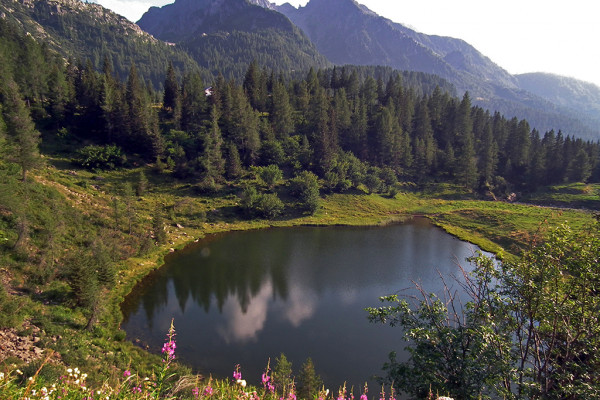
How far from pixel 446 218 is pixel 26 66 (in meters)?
107

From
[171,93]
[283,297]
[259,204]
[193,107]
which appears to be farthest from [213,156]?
[283,297]

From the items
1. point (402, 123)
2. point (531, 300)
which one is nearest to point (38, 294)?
point (531, 300)

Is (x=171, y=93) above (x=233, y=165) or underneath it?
above

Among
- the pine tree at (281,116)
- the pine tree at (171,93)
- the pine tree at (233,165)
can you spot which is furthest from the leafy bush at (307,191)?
the pine tree at (171,93)

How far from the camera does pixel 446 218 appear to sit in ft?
241

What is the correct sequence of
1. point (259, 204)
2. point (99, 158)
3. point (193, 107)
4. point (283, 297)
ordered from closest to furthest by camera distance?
1. point (283, 297)
2. point (99, 158)
3. point (259, 204)
4. point (193, 107)

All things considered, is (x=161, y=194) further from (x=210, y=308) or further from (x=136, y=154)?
(x=210, y=308)

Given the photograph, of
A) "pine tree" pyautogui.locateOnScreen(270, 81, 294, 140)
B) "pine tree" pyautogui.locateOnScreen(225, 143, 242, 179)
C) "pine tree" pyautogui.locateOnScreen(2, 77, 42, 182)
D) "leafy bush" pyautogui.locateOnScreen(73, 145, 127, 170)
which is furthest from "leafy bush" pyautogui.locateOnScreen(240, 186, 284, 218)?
"pine tree" pyautogui.locateOnScreen(2, 77, 42, 182)

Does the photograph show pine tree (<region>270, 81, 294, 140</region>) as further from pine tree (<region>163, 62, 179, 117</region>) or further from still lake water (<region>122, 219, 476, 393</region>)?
still lake water (<region>122, 219, 476, 393</region>)

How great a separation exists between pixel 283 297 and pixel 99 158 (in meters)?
52.0

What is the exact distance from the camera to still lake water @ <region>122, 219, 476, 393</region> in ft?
A: 84.5

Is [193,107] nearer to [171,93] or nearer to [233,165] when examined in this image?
[171,93]

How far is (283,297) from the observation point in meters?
36.2

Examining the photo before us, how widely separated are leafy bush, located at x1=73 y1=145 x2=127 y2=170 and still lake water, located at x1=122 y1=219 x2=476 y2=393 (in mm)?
30263
